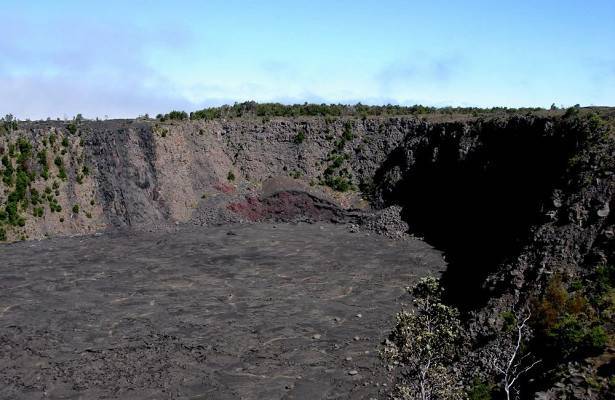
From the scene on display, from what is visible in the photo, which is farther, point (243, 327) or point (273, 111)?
point (273, 111)

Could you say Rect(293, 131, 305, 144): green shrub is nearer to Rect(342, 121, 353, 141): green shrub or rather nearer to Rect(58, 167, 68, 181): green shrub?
Rect(342, 121, 353, 141): green shrub

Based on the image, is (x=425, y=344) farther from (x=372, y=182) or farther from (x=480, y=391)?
(x=372, y=182)

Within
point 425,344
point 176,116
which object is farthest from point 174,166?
point 425,344

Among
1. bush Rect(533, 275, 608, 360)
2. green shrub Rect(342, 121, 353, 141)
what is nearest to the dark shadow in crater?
bush Rect(533, 275, 608, 360)

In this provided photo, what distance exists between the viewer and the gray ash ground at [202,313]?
23891 mm

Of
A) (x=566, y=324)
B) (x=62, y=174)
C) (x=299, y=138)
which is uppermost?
(x=299, y=138)

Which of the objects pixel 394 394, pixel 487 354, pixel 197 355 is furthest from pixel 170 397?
pixel 487 354

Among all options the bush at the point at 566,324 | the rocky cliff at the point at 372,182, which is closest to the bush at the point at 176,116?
the rocky cliff at the point at 372,182

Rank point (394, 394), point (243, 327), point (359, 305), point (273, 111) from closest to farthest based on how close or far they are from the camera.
A: point (394, 394), point (243, 327), point (359, 305), point (273, 111)

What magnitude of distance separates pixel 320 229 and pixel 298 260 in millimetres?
10494

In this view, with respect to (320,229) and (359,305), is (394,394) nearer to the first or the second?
(359,305)

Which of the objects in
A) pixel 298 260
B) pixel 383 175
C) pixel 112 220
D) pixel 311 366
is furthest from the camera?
pixel 383 175

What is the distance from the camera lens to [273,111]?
70.6 meters

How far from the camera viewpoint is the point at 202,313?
3148cm
